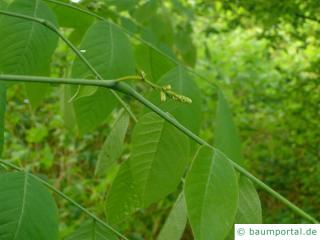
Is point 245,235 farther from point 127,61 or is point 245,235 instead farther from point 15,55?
Answer: point 15,55

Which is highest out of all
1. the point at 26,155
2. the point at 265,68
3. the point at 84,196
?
the point at 265,68

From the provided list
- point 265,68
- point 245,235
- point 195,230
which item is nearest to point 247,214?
point 245,235

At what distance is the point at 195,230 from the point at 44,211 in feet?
0.62

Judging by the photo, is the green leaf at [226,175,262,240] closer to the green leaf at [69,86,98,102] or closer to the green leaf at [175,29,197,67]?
the green leaf at [69,86,98,102]

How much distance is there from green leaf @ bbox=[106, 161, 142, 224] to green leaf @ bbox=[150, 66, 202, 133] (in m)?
0.12

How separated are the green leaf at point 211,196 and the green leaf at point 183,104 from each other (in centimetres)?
22

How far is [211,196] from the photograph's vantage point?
0.69 metres

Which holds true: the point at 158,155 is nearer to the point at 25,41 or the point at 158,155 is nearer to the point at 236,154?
the point at 236,154

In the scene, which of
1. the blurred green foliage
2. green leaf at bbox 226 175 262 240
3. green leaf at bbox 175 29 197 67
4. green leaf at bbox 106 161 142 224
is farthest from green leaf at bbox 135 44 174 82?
green leaf at bbox 175 29 197 67

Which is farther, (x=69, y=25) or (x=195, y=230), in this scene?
(x=69, y=25)

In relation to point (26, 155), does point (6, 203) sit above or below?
below

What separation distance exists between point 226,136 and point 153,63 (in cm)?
23

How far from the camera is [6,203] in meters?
0.69

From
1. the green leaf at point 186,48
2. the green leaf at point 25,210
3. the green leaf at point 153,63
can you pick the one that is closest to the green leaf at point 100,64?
the green leaf at point 153,63
